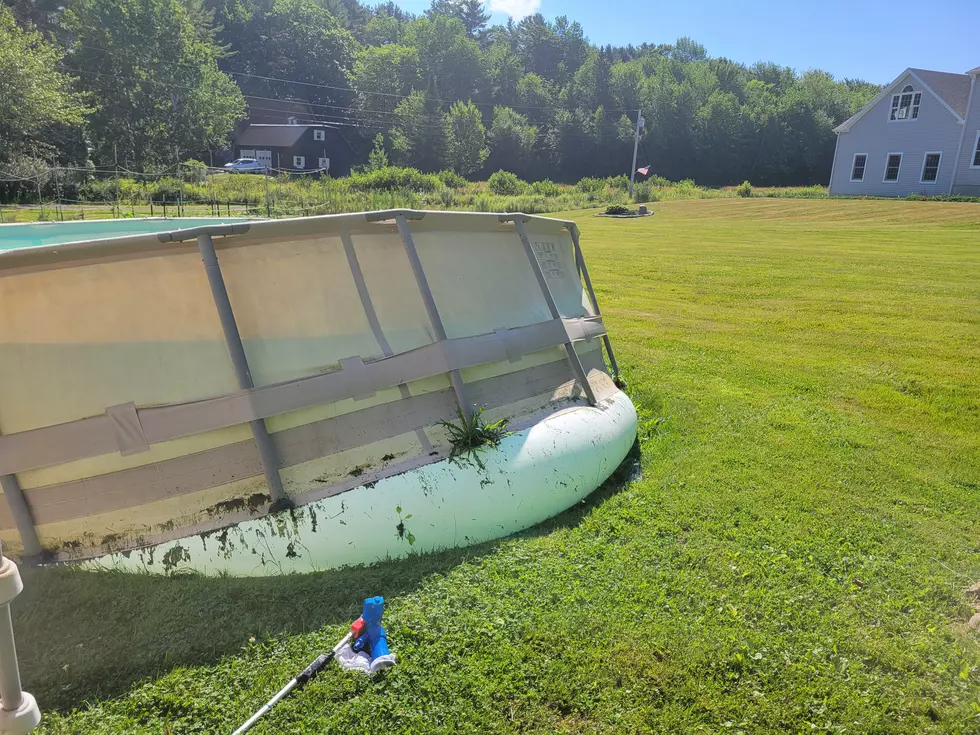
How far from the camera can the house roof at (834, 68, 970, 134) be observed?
3195 cm

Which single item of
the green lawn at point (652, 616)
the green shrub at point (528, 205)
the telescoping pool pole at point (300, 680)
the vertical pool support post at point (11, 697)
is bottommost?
the green lawn at point (652, 616)

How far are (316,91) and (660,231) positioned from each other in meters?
82.6

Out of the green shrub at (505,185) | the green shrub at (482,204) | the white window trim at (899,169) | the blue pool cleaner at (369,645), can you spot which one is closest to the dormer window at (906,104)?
the white window trim at (899,169)

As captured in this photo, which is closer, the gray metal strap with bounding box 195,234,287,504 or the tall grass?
the gray metal strap with bounding box 195,234,287,504

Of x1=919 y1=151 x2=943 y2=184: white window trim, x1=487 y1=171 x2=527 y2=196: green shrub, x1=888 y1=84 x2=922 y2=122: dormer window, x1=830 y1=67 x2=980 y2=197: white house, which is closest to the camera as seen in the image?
x1=830 y1=67 x2=980 y2=197: white house

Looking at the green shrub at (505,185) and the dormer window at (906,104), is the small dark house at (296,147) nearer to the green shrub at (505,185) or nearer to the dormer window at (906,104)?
the green shrub at (505,185)

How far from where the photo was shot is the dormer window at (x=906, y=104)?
3328cm

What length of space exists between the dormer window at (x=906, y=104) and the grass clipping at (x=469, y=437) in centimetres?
3820

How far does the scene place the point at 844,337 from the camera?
9.06 meters

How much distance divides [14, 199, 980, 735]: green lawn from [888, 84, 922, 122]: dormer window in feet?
113

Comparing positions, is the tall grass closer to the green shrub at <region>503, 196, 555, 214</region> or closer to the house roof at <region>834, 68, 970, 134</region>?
the green shrub at <region>503, 196, 555, 214</region>

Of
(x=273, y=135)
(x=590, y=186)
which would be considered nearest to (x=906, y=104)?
(x=590, y=186)

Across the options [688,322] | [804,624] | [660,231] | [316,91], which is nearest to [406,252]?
[804,624]

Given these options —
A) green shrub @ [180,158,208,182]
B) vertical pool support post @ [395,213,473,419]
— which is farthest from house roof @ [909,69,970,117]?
green shrub @ [180,158,208,182]
